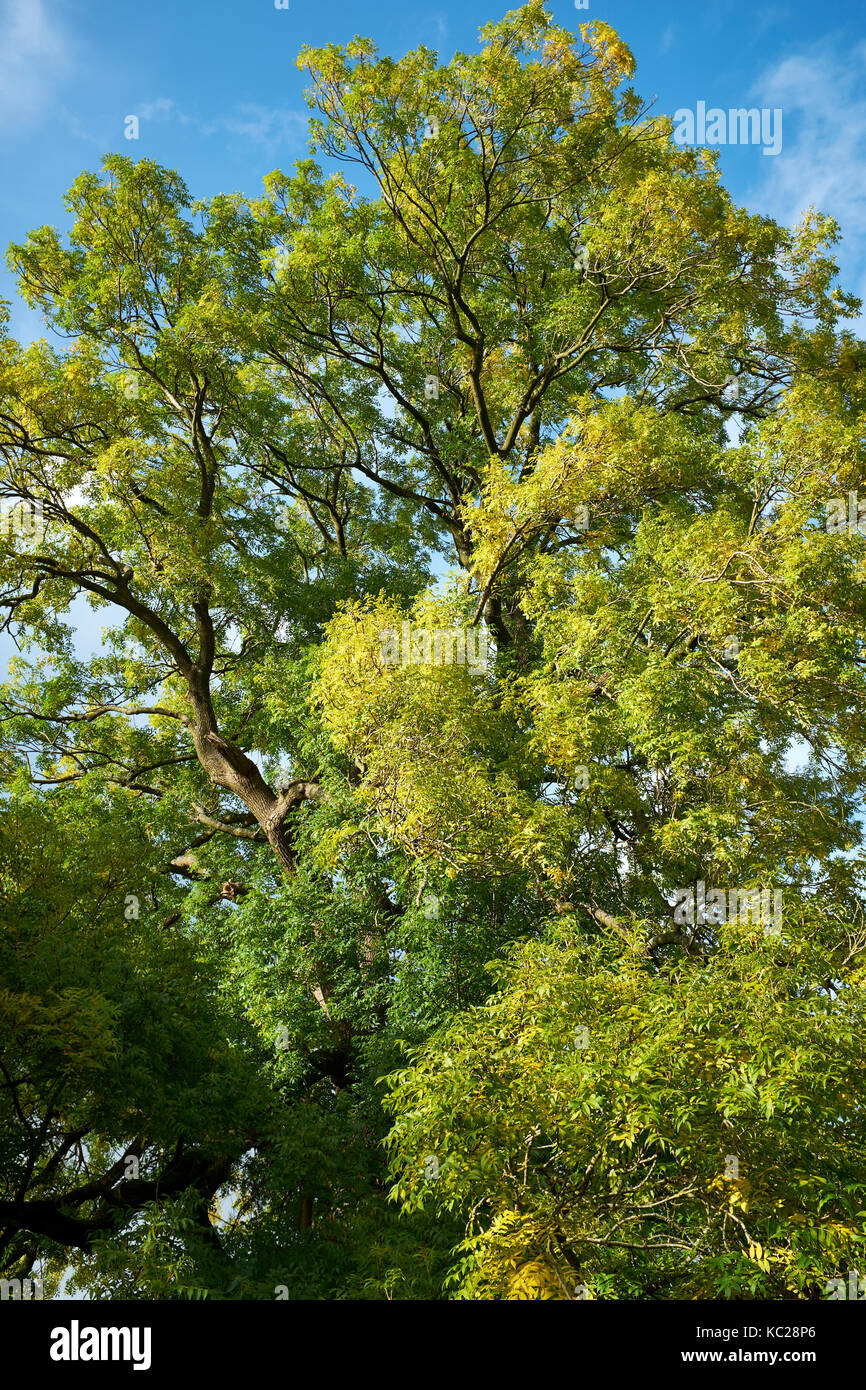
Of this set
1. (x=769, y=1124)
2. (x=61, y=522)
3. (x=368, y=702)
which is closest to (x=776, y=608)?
(x=368, y=702)

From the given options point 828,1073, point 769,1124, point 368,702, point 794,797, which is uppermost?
point 368,702

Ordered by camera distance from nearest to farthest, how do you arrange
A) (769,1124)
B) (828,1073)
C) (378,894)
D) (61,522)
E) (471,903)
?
(828,1073), (769,1124), (471,903), (378,894), (61,522)

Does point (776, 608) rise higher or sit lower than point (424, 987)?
higher

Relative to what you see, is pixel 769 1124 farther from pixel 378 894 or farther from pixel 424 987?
pixel 378 894

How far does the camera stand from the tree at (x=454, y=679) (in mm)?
5359

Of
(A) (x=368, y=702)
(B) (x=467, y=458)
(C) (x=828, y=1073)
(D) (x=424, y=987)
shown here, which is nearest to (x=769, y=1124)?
(C) (x=828, y=1073)

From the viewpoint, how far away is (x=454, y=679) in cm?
Result: 967

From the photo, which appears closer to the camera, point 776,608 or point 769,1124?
point 769,1124

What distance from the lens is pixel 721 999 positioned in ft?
17.6

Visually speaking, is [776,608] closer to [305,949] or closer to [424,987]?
[424,987]

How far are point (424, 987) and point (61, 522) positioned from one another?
7.34 m

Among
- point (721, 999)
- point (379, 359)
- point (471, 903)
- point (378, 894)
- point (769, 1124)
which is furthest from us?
point (379, 359)

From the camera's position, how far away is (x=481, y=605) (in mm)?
11055

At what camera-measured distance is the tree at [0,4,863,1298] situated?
17.6 ft
